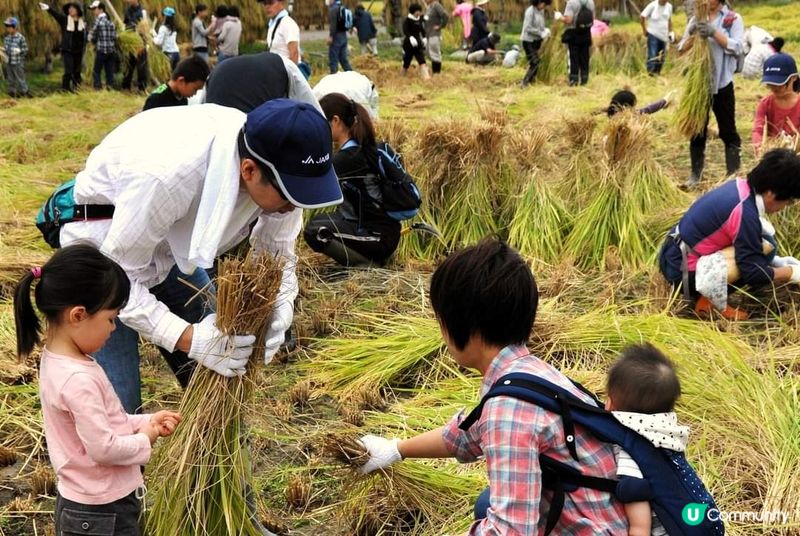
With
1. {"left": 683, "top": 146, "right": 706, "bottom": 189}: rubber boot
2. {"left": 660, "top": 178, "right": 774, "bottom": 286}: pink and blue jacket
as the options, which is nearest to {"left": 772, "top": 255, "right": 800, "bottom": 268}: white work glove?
{"left": 660, "top": 178, "right": 774, "bottom": 286}: pink and blue jacket

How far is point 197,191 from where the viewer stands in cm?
205

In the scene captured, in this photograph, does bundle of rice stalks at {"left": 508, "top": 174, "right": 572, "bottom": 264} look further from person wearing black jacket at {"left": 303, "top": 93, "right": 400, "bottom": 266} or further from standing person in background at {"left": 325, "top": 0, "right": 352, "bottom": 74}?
standing person in background at {"left": 325, "top": 0, "right": 352, "bottom": 74}

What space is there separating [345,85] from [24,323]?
3.62 meters

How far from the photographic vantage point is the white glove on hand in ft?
6.84

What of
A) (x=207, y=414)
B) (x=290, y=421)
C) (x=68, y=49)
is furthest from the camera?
(x=68, y=49)

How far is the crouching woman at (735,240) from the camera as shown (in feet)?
12.0

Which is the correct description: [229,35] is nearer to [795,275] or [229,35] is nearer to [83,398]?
[795,275]

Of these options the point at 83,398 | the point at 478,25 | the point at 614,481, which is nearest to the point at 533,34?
the point at 478,25

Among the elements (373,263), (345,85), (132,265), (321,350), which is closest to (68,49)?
(345,85)

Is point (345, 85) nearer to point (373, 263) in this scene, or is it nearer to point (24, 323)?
point (373, 263)

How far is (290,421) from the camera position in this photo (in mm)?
3141

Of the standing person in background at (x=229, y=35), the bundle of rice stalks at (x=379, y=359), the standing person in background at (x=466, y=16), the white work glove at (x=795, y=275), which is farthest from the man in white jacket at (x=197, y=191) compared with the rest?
the standing person in background at (x=466, y=16)

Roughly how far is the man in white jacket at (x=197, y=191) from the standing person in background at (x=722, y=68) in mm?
4343

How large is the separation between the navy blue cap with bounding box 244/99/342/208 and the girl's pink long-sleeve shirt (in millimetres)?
596
